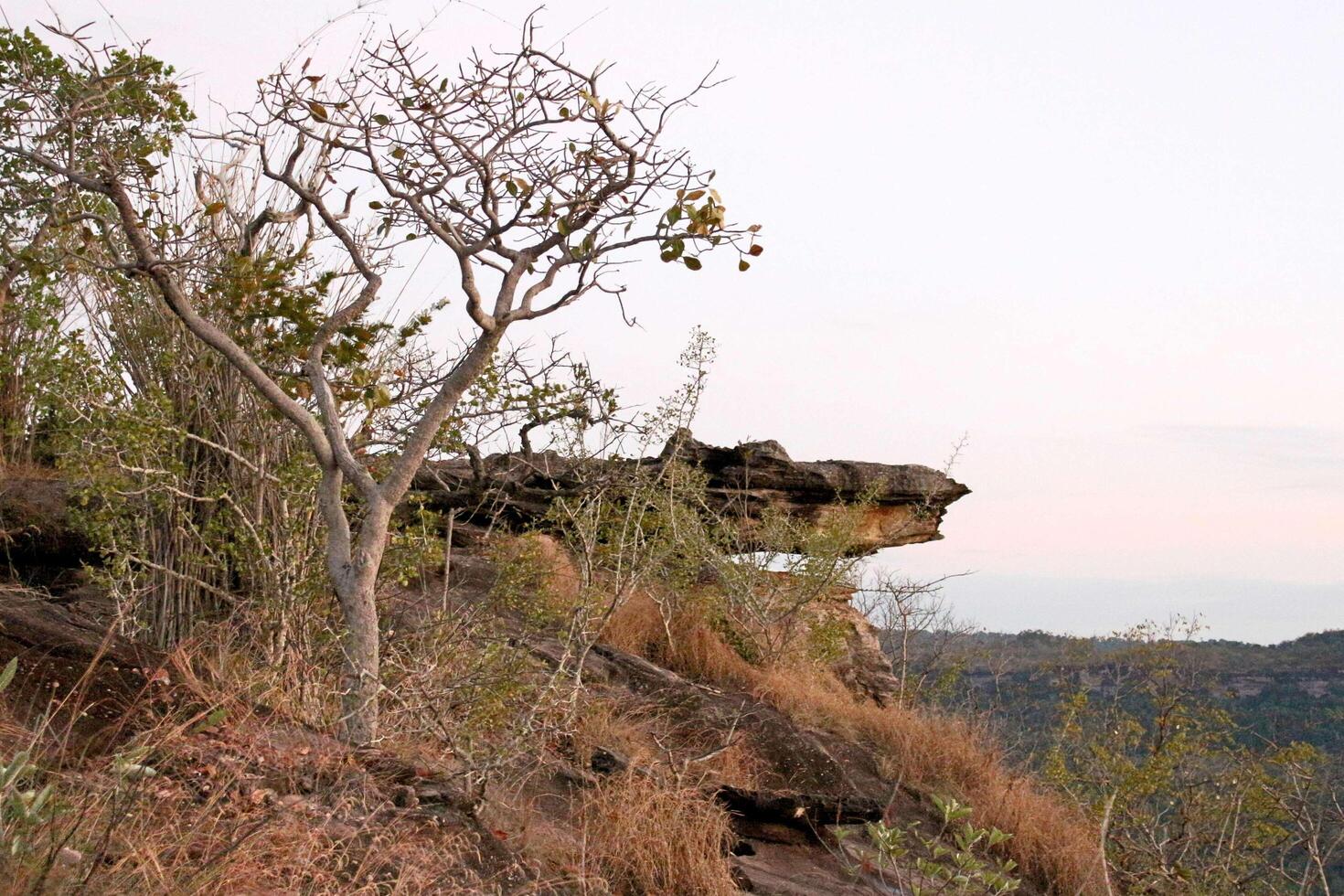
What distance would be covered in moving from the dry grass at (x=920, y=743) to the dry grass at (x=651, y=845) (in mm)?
2181

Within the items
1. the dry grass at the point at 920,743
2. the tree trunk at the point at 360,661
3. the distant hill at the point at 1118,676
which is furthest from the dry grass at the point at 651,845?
the distant hill at the point at 1118,676

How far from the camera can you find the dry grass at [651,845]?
16.7 ft

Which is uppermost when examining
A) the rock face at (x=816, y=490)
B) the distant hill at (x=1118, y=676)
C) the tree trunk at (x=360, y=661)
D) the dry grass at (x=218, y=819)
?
the rock face at (x=816, y=490)

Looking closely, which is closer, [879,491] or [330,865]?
[330,865]

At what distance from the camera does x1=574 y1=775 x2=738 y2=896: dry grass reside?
5.10m

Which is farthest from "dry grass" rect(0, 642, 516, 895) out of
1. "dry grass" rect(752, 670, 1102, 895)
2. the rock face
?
the rock face

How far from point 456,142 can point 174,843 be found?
267 cm

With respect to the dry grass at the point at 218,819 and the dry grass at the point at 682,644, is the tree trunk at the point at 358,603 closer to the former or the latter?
the dry grass at the point at 218,819

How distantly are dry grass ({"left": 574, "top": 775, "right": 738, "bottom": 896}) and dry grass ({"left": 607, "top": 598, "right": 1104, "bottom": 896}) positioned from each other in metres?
2.18

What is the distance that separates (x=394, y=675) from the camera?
17.8ft

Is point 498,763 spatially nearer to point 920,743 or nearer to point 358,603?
point 358,603

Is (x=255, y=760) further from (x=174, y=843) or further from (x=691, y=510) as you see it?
(x=691, y=510)

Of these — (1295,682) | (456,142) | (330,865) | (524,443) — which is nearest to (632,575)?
(524,443)

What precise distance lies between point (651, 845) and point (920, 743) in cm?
372
